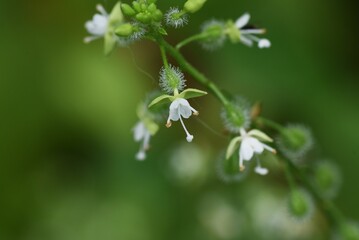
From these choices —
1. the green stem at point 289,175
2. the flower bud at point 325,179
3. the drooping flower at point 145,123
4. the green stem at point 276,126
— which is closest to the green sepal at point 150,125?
the drooping flower at point 145,123

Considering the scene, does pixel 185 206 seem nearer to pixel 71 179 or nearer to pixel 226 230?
pixel 226 230

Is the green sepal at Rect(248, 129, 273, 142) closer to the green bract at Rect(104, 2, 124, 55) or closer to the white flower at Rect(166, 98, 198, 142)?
the white flower at Rect(166, 98, 198, 142)

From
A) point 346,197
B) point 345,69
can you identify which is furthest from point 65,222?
point 345,69

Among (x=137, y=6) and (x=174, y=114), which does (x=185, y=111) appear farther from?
(x=137, y=6)

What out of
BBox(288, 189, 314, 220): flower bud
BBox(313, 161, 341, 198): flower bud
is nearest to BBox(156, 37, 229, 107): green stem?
BBox(288, 189, 314, 220): flower bud

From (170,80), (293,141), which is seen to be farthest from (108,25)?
(293,141)

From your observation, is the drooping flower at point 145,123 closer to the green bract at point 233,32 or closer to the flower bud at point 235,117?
the flower bud at point 235,117

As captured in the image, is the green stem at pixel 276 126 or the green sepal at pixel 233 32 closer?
the green stem at pixel 276 126
